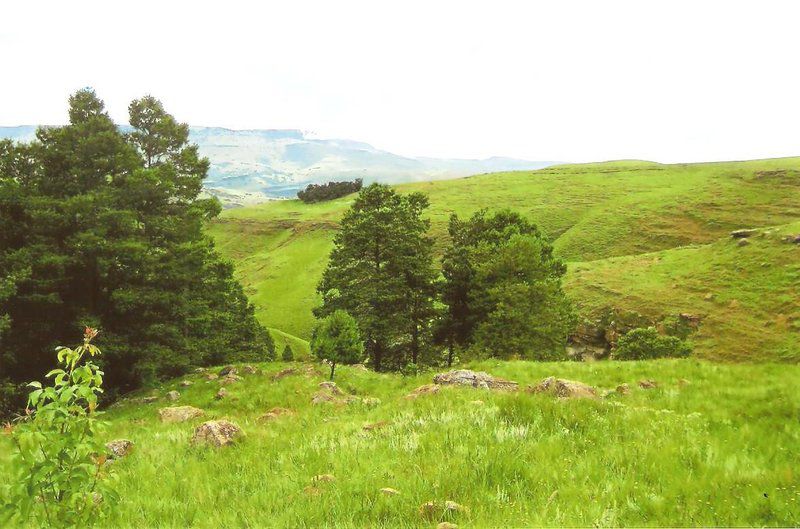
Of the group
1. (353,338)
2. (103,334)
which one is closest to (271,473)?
(353,338)

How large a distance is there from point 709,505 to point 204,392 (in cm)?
2185

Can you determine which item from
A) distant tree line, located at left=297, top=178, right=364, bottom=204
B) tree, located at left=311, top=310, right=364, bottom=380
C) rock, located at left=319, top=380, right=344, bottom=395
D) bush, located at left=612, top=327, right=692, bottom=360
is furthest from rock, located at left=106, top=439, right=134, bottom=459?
distant tree line, located at left=297, top=178, right=364, bottom=204

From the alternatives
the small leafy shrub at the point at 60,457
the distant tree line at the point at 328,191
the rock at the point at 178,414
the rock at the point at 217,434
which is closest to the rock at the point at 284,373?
the rock at the point at 178,414

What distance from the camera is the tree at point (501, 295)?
102 ft

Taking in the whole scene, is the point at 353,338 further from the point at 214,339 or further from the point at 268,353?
the point at 268,353

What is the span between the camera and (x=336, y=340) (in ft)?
76.2

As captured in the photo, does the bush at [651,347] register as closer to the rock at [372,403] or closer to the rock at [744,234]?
the rock at [372,403]

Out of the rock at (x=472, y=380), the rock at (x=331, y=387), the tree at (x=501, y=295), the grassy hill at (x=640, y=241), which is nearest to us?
the rock at (x=472, y=380)

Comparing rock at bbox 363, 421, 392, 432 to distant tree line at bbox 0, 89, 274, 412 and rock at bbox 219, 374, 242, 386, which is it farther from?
distant tree line at bbox 0, 89, 274, 412

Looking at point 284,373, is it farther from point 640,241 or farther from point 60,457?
point 640,241

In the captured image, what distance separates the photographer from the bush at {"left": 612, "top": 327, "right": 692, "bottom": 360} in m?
32.1

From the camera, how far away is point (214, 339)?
114 ft

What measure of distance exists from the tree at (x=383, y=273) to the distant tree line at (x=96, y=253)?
10910mm

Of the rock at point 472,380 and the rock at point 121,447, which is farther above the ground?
the rock at point 121,447
